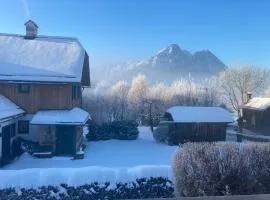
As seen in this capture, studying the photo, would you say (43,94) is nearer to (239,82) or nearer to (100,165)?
(100,165)

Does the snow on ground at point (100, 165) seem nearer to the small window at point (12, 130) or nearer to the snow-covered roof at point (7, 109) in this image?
the small window at point (12, 130)

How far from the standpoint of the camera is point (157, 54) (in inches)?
6762

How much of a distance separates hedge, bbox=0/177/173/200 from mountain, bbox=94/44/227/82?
130508mm

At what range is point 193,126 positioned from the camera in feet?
96.4

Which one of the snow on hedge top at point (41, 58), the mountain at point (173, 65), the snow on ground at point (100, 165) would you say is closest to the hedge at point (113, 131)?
the snow on ground at point (100, 165)

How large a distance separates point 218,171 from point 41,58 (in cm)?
1911

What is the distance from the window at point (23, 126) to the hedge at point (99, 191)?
1414cm

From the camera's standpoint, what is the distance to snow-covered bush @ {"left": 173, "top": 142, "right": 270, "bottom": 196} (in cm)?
1069

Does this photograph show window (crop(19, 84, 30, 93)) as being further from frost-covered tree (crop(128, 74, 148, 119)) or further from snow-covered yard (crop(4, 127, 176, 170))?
frost-covered tree (crop(128, 74, 148, 119))

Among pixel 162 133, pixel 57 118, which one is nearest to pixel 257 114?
pixel 162 133

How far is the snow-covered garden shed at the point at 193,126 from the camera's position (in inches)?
1150

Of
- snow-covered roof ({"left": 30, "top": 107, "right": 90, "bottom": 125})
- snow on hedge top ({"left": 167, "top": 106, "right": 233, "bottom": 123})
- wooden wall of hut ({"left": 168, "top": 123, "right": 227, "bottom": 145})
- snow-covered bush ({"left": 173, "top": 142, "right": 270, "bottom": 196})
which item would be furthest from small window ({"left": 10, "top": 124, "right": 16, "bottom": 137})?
snow-covered bush ({"left": 173, "top": 142, "right": 270, "bottom": 196})

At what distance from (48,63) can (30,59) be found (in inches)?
54.7

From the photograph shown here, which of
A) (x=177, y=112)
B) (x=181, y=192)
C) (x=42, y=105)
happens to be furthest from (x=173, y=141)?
(x=181, y=192)
